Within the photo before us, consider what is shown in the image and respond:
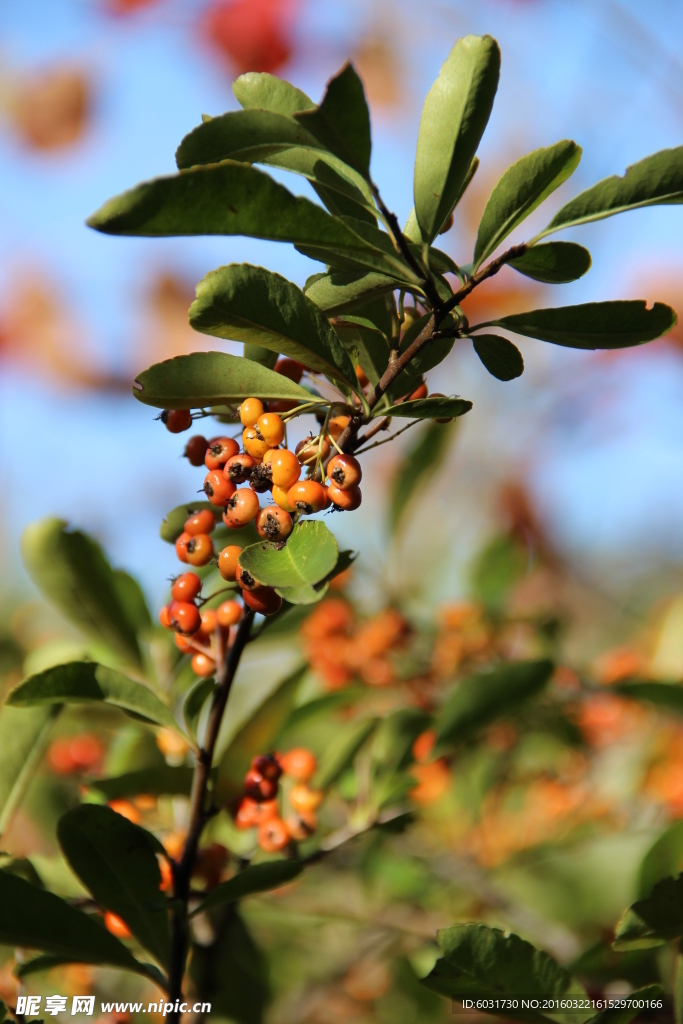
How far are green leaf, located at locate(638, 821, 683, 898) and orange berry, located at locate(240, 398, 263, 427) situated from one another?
0.67 meters

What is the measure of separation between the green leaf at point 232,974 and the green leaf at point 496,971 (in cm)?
35

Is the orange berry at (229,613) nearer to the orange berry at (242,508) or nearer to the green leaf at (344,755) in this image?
the orange berry at (242,508)

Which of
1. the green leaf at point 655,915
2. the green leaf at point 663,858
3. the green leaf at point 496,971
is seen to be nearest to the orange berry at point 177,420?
the green leaf at point 496,971

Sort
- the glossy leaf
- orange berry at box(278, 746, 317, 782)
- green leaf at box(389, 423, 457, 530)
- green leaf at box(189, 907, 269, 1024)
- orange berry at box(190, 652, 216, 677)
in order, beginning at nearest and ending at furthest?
1. the glossy leaf
2. orange berry at box(190, 652, 216, 677)
3. green leaf at box(189, 907, 269, 1024)
4. orange berry at box(278, 746, 317, 782)
5. green leaf at box(389, 423, 457, 530)

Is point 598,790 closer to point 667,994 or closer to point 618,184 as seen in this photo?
point 667,994

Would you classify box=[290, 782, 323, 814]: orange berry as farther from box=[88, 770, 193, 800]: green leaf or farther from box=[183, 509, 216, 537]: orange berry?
box=[183, 509, 216, 537]: orange berry

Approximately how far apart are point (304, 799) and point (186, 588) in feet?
1.34

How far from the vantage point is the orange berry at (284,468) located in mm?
633

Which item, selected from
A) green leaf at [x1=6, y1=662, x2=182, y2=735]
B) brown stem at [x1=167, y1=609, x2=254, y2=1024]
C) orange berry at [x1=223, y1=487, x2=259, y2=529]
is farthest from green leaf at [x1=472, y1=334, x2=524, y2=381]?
green leaf at [x1=6, y1=662, x2=182, y2=735]

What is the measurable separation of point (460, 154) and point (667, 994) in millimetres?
983

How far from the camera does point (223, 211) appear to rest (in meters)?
0.53

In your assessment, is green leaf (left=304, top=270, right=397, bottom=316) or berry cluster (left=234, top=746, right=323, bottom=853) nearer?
green leaf (left=304, top=270, right=397, bottom=316)

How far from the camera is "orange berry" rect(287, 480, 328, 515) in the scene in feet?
2.03

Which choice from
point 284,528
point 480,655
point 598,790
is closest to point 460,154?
point 284,528
